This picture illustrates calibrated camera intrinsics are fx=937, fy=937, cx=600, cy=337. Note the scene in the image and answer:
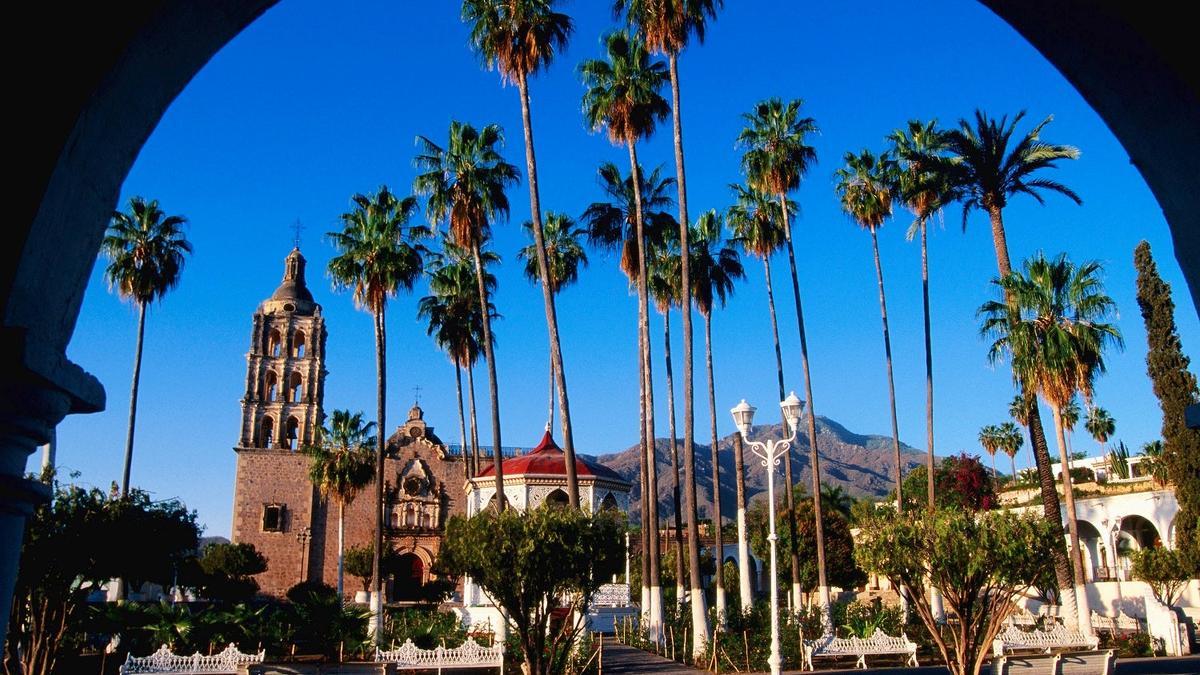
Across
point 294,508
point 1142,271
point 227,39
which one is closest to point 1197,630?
point 1142,271

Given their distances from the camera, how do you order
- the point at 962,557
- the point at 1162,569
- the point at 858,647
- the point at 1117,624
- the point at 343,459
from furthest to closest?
the point at 343,459, the point at 1162,569, the point at 1117,624, the point at 858,647, the point at 962,557

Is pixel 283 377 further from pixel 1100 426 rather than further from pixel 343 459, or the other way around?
pixel 1100 426

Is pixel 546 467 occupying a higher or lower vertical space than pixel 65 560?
higher

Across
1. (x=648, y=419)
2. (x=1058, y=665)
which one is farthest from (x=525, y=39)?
(x=1058, y=665)

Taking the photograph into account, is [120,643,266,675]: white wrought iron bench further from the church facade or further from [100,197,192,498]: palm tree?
the church facade

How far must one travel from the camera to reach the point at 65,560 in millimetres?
17375

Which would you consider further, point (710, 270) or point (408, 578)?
point (408, 578)

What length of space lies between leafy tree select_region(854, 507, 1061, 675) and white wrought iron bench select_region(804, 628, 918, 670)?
18.1 feet

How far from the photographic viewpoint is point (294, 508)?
5812cm

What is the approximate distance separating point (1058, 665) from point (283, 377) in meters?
51.6

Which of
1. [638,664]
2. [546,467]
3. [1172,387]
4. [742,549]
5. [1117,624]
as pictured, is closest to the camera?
[742,549]

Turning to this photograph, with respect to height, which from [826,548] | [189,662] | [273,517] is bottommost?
[189,662]

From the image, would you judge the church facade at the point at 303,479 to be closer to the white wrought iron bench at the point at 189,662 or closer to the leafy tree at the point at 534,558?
the white wrought iron bench at the point at 189,662

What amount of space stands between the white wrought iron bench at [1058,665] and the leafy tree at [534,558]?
6.70 m
